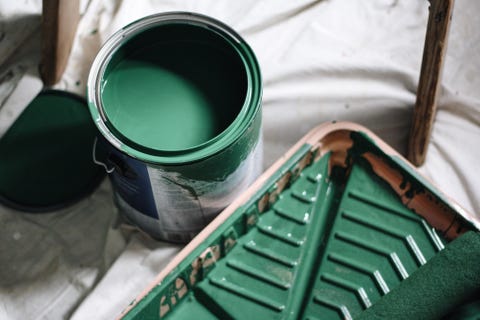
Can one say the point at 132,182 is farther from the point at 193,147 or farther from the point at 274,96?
the point at 274,96

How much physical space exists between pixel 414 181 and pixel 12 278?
2.26ft

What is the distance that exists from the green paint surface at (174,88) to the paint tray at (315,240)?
0.47 feet

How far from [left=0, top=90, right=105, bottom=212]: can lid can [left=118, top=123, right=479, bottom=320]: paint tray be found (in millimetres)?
287

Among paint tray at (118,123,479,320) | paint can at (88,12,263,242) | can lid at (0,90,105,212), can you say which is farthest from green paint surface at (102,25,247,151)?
can lid at (0,90,105,212)

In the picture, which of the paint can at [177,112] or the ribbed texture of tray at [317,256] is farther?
the ribbed texture of tray at [317,256]

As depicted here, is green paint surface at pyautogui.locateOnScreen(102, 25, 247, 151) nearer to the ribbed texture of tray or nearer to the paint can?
the paint can

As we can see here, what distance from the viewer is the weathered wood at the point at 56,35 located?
96 cm

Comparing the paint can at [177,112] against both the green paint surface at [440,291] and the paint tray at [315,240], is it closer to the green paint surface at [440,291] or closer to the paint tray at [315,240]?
the paint tray at [315,240]

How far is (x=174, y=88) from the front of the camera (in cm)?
83

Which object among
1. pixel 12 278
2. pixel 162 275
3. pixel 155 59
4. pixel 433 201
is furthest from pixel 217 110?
pixel 12 278

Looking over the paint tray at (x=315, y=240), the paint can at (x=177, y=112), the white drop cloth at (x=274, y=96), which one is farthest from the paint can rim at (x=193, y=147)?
the white drop cloth at (x=274, y=96)

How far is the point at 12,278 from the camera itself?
0.97 meters

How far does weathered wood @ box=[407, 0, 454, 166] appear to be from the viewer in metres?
0.82

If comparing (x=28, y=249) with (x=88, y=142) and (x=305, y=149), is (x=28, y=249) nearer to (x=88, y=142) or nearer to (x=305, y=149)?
(x=88, y=142)
